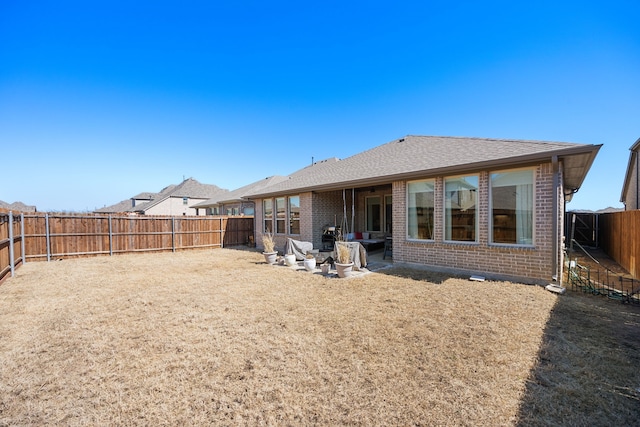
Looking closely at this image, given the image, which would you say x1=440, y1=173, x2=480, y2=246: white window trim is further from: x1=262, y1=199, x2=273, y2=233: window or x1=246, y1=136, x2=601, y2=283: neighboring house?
x1=262, y1=199, x2=273, y2=233: window

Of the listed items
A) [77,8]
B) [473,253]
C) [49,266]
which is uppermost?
[77,8]

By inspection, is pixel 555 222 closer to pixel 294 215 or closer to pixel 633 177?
pixel 294 215

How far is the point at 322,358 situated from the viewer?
10.2 feet

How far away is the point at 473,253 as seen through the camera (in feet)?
22.7

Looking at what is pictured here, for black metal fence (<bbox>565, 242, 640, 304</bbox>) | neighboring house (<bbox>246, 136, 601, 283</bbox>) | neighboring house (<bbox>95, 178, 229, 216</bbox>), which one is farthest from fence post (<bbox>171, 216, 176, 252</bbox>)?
neighboring house (<bbox>95, 178, 229, 216</bbox>)

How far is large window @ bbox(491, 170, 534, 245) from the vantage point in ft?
20.4

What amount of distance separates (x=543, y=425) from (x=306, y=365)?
7.06 feet

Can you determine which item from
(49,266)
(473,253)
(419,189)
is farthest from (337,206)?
(49,266)

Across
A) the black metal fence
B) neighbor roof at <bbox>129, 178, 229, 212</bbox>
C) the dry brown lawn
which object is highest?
neighbor roof at <bbox>129, 178, 229, 212</bbox>

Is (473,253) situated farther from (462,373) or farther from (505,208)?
(462,373)

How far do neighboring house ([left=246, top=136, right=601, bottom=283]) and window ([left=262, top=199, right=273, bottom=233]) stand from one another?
14.1 feet

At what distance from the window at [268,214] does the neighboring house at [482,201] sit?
4.31m

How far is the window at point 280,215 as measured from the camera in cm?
1301

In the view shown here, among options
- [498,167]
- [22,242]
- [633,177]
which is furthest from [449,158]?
[633,177]
